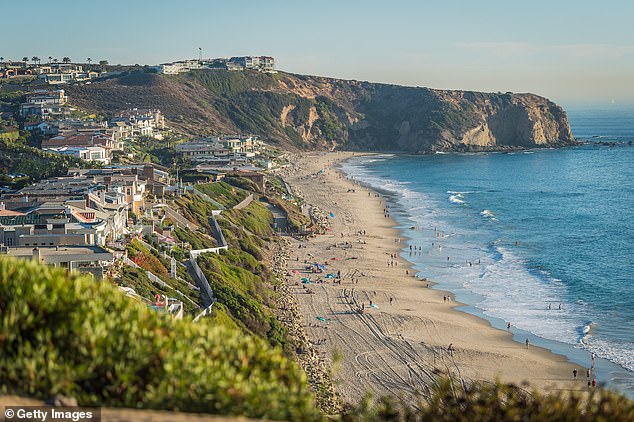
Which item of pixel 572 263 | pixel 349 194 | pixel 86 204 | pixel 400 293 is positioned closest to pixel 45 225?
pixel 86 204

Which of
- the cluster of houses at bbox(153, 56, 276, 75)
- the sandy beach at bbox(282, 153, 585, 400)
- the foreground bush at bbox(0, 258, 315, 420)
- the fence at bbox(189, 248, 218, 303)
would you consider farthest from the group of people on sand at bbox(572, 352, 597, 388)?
the cluster of houses at bbox(153, 56, 276, 75)

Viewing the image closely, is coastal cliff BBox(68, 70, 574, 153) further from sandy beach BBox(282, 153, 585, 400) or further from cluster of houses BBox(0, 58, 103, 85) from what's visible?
sandy beach BBox(282, 153, 585, 400)

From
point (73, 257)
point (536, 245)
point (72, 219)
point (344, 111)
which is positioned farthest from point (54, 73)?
point (73, 257)

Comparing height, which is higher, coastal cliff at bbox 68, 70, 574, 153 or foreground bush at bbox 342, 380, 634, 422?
coastal cliff at bbox 68, 70, 574, 153

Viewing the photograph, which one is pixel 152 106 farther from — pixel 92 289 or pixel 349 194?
pixel 92 289

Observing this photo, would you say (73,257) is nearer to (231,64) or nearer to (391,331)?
(391,331)

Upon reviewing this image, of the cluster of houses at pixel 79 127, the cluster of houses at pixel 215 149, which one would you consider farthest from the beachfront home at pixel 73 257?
the cluster of houses at pixel 215 149

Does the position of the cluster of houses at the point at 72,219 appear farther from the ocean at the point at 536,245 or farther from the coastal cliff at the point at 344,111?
the coastal cliff at the point at 344,111
